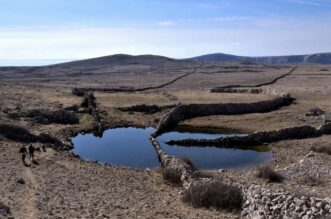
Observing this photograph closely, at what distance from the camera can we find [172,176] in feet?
92.9

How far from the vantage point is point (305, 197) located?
18859 mm

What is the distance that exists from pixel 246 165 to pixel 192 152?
20.0ft

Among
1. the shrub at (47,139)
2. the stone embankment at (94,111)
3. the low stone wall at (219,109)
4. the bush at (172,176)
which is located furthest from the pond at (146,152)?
the low stone wall at (219,109)

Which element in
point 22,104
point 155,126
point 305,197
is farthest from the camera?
point 22,104

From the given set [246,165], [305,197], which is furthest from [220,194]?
[246,165]

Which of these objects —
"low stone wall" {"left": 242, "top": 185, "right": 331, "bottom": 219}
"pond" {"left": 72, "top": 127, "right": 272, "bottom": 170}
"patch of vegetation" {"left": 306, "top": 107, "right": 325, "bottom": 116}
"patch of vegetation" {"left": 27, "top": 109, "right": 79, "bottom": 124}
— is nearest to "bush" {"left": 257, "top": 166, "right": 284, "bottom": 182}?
"pond" {"left": 72, "top": 127, "right": 272, "bottom": 170}

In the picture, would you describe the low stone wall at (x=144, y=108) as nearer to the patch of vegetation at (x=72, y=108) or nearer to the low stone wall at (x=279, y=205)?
the patch of vegetation at (x=72, y=108)

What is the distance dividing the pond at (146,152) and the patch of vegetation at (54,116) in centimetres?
451

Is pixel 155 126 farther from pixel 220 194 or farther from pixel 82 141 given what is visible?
pixel 220 194

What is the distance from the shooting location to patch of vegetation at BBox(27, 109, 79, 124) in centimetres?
5131

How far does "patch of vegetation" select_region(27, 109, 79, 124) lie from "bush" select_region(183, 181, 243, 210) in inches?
1204

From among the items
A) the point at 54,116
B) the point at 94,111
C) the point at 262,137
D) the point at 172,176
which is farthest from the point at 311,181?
the point at 94,111

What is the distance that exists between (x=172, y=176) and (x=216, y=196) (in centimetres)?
627

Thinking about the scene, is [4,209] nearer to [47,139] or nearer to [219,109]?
[47,139]
